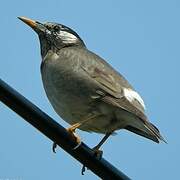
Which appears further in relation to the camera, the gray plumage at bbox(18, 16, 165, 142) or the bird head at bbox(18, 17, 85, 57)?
the bird head at bbox(18, 17, 85, 57)

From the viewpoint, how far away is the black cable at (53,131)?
338 centimetres

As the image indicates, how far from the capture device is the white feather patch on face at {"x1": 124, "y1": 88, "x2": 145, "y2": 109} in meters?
5.94

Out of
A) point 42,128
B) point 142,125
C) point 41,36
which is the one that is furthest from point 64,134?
point 41,36

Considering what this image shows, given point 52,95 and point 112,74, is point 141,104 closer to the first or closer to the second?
point 112,74

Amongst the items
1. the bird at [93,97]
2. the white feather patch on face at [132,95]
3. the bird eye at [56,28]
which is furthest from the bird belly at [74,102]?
the bird eye at [56,28]

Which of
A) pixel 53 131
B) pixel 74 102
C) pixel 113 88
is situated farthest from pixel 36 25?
pixel 53 131

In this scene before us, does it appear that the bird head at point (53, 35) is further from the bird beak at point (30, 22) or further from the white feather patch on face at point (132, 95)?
the white feather patch on face at point (132, 95)

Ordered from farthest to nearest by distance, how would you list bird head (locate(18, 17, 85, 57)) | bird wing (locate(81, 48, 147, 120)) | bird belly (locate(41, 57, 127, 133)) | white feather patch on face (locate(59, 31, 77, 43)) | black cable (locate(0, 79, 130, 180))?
1. white feather patch on face (locate(59, 31, 77, 43))
2. bird head (locate(18, 17, 85, 57))
3. bird belly (locate(41, 57, 127, 133))
4. bird wing (locate(81, 48, 147, 120))
5. black cable (locate(0, 79, 130, 180))

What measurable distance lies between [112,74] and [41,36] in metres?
1.55

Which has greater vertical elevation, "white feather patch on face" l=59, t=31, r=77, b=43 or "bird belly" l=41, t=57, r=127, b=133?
"white feather patch on face" l=59, t=31, r=77, b=43

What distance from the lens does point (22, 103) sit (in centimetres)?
342

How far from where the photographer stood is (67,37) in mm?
7402

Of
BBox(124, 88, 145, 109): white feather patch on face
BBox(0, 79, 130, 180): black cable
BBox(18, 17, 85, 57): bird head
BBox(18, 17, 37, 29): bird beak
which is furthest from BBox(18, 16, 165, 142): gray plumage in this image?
BBox(0, 79, 130, 180): black cable

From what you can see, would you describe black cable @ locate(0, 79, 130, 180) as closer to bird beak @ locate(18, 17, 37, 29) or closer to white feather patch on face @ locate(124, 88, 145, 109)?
white feather patch on face @ locate(124, 88, 145, 109)
